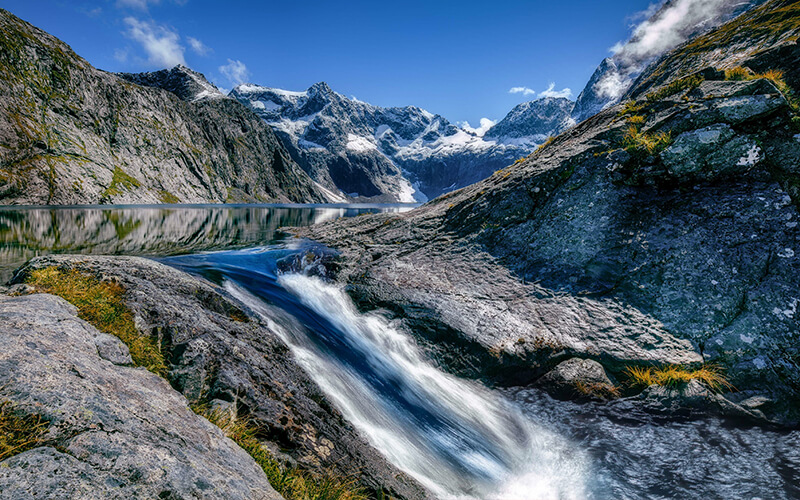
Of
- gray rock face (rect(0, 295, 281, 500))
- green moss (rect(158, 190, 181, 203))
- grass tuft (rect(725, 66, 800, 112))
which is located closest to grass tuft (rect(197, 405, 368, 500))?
gray rock face (rect(0, 295, 281, 500))

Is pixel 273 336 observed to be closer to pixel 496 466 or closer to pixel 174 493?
pixel 174 493

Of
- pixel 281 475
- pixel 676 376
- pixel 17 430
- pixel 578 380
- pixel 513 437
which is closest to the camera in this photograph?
pixel 17 430

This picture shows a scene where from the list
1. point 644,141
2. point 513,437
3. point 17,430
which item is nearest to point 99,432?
point 17,430

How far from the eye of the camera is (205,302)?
8.70 meters

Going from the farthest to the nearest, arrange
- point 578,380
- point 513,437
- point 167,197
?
point 167,197 → point 578,380 → point 513,437

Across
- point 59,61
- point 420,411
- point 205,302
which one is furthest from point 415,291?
point 59,61

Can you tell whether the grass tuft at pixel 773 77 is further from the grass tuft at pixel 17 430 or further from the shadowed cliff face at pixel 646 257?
the grass tuft at pixel 17 430

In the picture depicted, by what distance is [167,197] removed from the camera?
138125mm

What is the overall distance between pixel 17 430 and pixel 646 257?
14885 mm

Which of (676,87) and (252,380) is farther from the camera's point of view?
(676,87)

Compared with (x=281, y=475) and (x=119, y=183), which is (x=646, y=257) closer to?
(x=281, y=475)

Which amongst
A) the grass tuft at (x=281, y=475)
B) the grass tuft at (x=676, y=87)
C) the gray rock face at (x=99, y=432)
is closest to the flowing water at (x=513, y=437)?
the grass tuft at (x=281, y=475)

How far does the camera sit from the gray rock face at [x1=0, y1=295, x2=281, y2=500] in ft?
8.77

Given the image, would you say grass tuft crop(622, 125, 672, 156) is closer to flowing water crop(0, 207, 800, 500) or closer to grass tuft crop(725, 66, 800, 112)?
grass tuft crop(725, 66, 800, 112)
